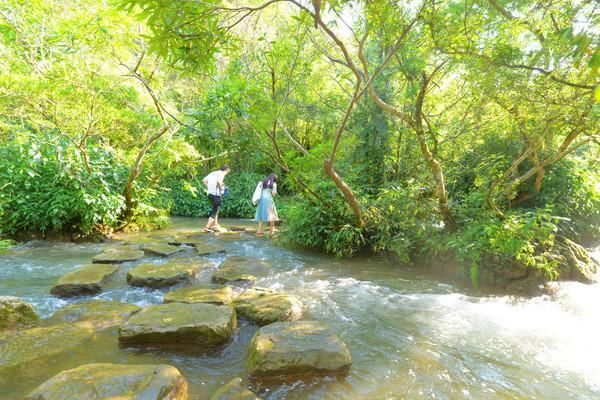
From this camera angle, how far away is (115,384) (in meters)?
2.17

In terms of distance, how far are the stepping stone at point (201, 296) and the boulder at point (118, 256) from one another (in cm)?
220

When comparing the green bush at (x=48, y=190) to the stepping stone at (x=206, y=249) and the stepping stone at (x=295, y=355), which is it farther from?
the stepping stone at (x=295, y=355)

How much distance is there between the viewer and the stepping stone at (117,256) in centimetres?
571

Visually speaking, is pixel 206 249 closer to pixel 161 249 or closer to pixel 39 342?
pixel 161 249

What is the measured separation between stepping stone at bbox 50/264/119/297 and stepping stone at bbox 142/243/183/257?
159cm

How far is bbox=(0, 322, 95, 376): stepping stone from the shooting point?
2.71 meters

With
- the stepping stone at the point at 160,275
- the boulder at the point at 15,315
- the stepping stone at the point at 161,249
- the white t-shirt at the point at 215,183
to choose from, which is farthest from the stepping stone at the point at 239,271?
the white t-shirt at the point at 215,183

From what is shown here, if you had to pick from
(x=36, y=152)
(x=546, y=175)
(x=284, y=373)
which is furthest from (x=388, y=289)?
(x=36, y=152)

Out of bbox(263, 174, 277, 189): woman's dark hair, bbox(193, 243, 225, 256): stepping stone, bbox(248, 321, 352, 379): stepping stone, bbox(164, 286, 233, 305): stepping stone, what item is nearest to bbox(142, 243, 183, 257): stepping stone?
bbox(193, 243, 225, 256): stepping stone

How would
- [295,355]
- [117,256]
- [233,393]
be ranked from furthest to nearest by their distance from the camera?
[117,256]
[295,355]
[233,393]

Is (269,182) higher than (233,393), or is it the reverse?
(269,182)

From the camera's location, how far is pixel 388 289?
4.87 meters

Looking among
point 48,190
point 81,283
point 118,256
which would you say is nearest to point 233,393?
point 81,283

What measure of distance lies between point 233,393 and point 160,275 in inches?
112
